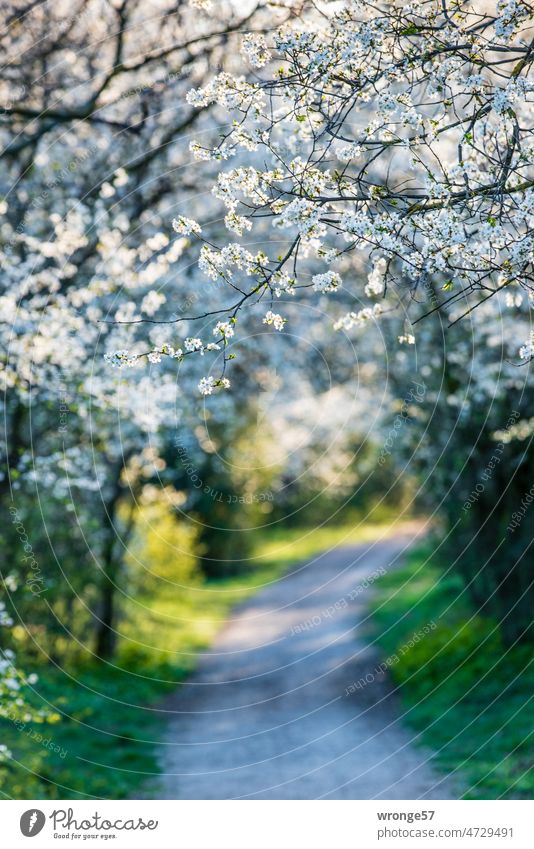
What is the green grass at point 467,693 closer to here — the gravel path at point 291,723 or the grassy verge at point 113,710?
the gravel path at point 291,723

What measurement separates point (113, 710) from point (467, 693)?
4.93 m

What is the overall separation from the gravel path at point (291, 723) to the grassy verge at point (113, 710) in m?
0.39

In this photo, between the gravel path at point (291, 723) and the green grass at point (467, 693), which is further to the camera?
the gravel path at point (291, 723)

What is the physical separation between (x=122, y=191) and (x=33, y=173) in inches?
46.3

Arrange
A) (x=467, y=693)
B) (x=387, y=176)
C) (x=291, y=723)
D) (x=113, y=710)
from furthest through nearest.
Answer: (x=113, y=710), (x=291, y=723), (x=467, y=693), (x=387, y=176)

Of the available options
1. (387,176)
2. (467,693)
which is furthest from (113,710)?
(387,176)

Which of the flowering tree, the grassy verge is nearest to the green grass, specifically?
the grassy verge

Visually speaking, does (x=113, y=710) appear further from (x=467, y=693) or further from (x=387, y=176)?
(x=387, y=176)

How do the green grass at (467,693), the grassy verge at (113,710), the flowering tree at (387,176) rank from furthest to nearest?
the grassy verge at (113,710) → the green grass at (467,693) → the flowering tree at (387,176)

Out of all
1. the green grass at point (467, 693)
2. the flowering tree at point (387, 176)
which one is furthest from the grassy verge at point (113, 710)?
the flowering tree at point (387, 176)

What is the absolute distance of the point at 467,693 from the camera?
1098 cm

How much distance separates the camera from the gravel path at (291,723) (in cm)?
893

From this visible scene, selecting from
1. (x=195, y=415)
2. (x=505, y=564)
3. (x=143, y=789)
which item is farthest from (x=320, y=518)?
(x=143, y=789)

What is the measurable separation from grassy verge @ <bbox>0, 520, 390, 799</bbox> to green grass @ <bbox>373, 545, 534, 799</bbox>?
11.1 feet
